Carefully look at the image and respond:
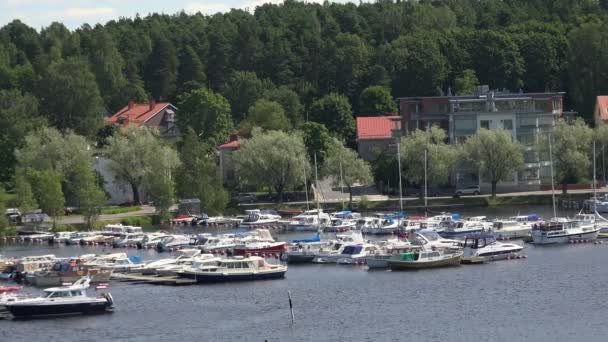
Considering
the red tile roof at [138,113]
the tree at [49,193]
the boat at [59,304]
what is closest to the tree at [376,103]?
the red tile roof at [138,113]

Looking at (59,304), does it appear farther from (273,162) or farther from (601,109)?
(601,109)

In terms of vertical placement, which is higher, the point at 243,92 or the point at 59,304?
the point at 243,92

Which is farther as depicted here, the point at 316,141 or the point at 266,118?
the point at 266,118

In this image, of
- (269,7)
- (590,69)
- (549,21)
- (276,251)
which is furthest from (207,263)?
(269,7)

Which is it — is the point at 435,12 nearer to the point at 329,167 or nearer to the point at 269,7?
the point at 269,7

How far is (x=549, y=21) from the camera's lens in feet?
483

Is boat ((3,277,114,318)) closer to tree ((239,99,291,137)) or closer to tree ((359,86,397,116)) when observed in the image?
tree ((239,99,291,137))

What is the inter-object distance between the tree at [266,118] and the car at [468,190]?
21.6 metres

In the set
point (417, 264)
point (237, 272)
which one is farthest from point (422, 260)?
point (237, 272)

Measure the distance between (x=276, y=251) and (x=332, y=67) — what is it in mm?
→ 68199

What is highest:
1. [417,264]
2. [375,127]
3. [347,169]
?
[375,127]

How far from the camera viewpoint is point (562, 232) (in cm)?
7350

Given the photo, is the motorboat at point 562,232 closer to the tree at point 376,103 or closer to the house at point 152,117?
the tree at point 376,103

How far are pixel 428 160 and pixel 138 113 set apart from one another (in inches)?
1498
